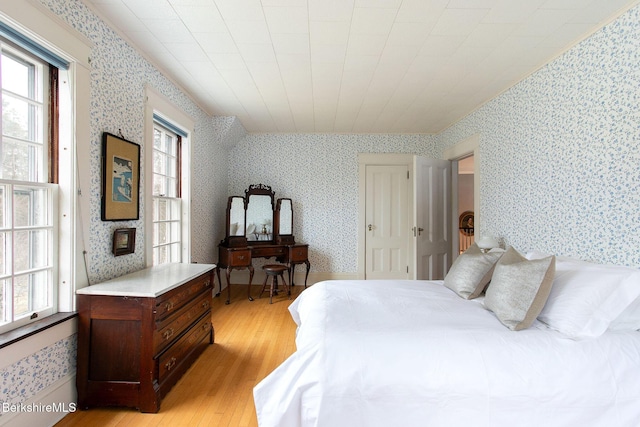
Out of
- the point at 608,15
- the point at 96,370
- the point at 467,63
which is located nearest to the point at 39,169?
the point at 96,370

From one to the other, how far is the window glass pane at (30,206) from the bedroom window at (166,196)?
1.25 m

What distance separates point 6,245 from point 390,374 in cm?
207

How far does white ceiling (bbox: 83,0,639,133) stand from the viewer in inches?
80.4

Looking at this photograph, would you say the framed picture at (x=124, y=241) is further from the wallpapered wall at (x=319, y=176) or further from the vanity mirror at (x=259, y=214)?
the wallpapered wall at (x=319, y=176)

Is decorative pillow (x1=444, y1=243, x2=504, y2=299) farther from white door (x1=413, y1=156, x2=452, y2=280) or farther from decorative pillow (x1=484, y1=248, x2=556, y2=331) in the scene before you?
white door (x1=413, y1=156, x2=452, y2=280)

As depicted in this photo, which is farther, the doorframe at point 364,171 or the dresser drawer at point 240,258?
the doorframe at point 364,171

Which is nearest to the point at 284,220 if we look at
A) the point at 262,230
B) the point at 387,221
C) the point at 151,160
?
the point at 262,230

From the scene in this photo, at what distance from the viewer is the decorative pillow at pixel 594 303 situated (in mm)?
1601

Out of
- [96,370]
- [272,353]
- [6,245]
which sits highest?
[6,245]

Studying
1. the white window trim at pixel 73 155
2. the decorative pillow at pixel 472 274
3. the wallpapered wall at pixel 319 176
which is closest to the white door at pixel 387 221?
the wallpapered wall at pixel 319 176

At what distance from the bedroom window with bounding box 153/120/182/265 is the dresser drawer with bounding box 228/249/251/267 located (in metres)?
0.85

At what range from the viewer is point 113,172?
7.54 ft

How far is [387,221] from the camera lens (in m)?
5.31

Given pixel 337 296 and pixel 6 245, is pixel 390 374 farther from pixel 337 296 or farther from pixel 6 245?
pixel 6 245
